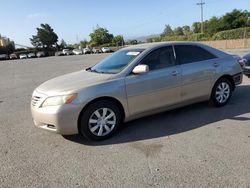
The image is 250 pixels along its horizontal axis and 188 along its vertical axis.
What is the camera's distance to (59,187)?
2975 millimetres

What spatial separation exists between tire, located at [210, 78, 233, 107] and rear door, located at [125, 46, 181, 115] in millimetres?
1068

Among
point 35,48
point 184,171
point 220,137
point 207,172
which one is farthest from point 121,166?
point 35,48

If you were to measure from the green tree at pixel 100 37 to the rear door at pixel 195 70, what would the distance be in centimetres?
7958

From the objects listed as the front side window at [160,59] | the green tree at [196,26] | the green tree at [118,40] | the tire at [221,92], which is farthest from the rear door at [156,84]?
the green tree at [118,40]

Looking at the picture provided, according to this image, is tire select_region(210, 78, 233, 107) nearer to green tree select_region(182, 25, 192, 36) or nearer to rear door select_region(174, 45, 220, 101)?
rear door select_region(174, 45, 220, 101)

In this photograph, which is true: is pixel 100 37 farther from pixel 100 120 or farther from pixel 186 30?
pixel 100 120

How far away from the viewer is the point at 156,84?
459 cm

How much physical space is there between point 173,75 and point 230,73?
1677mm

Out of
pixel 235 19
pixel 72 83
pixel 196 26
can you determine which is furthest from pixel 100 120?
pixel 196 26

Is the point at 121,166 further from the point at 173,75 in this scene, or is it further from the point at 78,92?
the point at 173,75

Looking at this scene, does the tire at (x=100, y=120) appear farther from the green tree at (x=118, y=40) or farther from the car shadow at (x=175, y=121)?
the green tree at (x=118, y=40)

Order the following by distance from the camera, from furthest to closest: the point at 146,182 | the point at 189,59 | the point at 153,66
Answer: the point at 189,59
the point at 153,66
the point at 146,182

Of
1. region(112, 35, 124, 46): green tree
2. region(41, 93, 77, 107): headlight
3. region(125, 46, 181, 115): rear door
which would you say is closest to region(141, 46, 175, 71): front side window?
region(125, 46, 181, 115): rear door

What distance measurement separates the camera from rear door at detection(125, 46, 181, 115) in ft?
14.4
